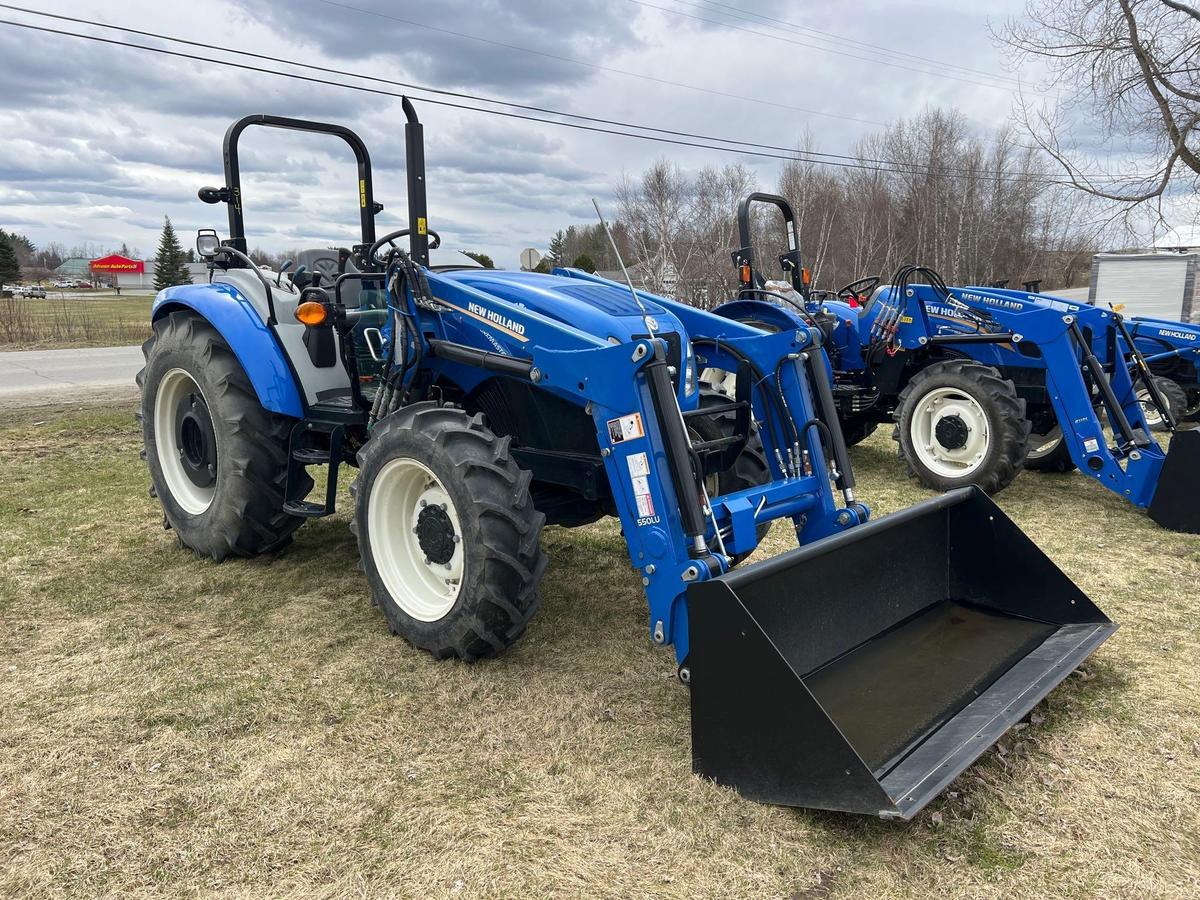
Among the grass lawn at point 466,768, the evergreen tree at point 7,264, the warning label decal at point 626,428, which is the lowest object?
the grass lawn at point 466,768

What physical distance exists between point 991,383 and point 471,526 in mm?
4972

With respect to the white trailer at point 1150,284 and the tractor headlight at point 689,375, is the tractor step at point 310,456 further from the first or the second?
the white trailer at point 1150,284

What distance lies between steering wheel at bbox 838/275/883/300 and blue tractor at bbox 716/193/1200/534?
5 centimetres

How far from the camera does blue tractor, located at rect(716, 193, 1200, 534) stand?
619cm

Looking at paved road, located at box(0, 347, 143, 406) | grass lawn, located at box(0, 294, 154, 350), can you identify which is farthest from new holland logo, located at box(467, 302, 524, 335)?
→ grass lawn, located at box(0, 294, 154, 350)

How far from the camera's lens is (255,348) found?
456 cm

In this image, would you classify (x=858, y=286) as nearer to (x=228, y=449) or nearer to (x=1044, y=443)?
(x=1044, y=443)

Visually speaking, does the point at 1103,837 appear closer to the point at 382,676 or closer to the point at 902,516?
the point at 902,516

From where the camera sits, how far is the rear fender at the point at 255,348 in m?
4.53

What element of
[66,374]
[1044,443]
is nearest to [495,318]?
[1044,443]

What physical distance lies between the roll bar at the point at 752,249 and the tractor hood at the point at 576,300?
8.19 feet

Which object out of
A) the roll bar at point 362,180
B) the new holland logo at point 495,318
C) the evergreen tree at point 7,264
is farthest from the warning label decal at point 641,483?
the evergreen tree at point 7,264

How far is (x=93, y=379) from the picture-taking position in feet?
47.4

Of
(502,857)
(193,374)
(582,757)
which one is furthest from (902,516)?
(193,374)
